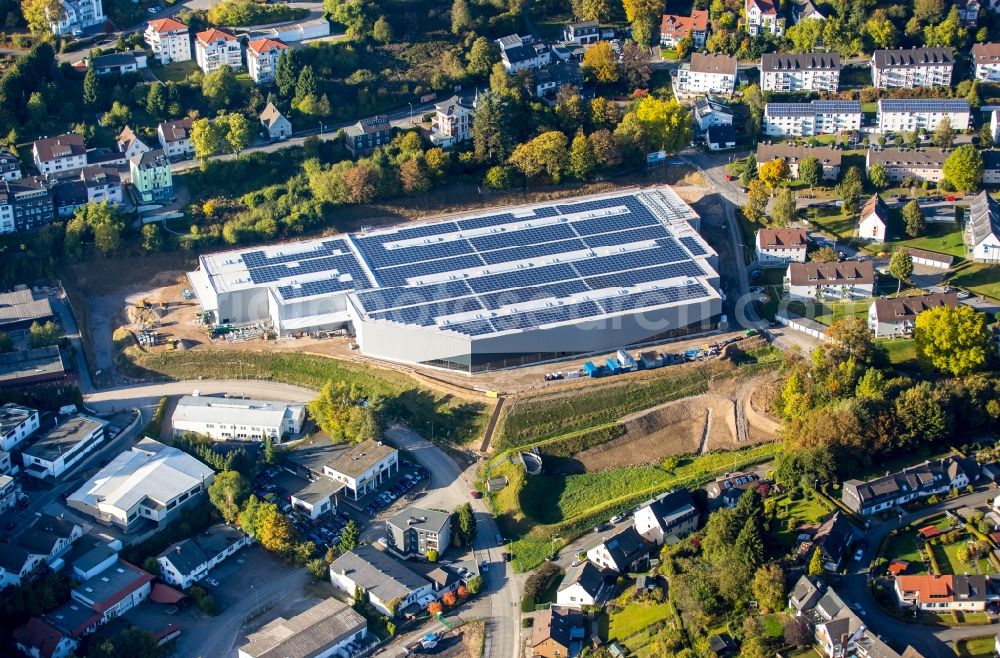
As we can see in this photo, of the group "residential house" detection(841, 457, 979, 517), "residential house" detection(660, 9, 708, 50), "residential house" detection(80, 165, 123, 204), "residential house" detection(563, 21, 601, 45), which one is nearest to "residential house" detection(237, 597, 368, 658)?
"residential house" detection(841, 457, 979, 517)

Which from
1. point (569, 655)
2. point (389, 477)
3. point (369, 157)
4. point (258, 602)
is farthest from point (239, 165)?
point (569, 655)

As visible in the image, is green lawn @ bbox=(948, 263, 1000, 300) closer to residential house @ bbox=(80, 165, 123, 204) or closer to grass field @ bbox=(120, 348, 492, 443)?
grass field @ bbox=(120, 348, 492, 443)

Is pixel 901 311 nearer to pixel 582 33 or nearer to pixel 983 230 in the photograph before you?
pixel 983 230

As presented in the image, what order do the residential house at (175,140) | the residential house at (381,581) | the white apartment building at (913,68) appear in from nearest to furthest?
the residential house at (381,581) → the residential house at (175,140) → the white apartment building at (913,68)

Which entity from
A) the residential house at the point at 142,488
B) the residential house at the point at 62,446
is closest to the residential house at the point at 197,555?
the residential house at the point at 142,488

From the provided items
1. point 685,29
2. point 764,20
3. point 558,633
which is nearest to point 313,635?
point 558,633

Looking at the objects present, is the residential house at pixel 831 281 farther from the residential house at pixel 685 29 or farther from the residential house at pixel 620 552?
the residential house at pixel 685 29

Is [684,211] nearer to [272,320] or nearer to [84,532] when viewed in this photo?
[272,320]
